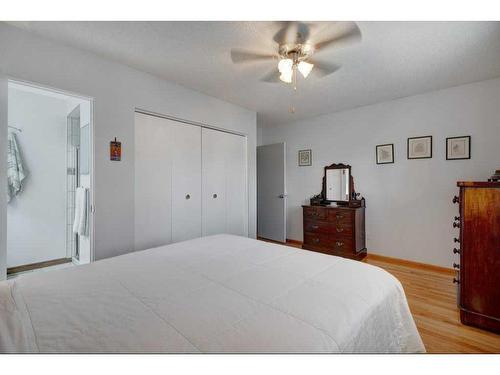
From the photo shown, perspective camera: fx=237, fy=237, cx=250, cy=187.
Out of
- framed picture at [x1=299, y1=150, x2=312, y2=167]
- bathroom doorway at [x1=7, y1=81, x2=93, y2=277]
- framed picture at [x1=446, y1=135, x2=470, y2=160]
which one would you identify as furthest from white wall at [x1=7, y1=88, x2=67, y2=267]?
framed picture at [x1=446, y1=135, x2=470, y2=160]

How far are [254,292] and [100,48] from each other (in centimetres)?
235

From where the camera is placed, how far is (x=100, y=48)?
2.06 m

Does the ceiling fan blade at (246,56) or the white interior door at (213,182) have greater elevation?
the ceiling fan blade at (246,56)

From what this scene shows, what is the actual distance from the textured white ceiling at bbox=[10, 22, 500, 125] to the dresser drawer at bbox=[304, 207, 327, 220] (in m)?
1.66

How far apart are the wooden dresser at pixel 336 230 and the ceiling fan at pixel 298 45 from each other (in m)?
2.11

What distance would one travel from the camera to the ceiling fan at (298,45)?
173 cm

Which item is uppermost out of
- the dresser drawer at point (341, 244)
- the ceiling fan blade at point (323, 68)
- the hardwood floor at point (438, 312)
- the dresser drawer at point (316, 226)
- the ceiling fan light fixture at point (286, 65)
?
the ceiling fan blade at point (323, 68)

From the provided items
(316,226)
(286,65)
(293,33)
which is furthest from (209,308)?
(316,226)

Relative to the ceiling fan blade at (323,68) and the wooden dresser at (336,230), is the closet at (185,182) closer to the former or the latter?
the wooden dresser at (336,230)

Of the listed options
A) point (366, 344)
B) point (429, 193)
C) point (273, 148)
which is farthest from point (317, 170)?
point (366, 344)

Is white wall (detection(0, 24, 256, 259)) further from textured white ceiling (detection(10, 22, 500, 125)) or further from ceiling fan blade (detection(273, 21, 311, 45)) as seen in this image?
ceiling fan blade (detection(273, 21, 311, 45))

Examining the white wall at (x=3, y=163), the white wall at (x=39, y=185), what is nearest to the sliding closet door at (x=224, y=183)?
Result: the white wall at (x=3, y=163)

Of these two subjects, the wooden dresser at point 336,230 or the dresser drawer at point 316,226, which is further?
the dresser drawer at point 316,226

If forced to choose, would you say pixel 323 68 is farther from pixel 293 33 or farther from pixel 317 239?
pixel 317 239
